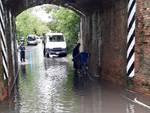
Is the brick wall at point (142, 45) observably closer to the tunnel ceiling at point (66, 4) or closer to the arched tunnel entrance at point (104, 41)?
the arched tunnel entrance at point (104, 41)

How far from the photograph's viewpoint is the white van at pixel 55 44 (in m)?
45.6

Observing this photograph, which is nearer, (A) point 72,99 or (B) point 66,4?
(A) point 72,99

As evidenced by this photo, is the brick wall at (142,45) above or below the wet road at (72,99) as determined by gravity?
above

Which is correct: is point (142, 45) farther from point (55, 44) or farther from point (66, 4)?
point (55, 44)

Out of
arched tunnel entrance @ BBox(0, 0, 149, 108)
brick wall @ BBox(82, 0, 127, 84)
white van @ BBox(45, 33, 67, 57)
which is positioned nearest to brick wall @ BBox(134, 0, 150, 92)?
arched tunnel entrance @ BBox(0, 0, 149, 108)

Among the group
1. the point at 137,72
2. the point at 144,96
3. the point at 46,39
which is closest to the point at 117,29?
the point at 137,72

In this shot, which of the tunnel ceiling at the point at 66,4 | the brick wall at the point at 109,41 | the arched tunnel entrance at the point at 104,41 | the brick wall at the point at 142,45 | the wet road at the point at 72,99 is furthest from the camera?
the tunnel ceiling at the point at 66,4

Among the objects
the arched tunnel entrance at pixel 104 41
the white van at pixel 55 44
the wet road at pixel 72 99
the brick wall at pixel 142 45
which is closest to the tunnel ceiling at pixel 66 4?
the arched tunnel entrance at pixel 104 41

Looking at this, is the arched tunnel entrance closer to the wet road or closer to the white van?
the wet road

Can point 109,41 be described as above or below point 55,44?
above

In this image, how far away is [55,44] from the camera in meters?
45.9

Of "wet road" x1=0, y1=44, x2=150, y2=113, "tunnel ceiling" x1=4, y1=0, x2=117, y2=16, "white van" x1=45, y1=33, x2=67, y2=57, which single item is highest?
"tunnel ceiling" x1=4, y1=0, x2=117, y2=16

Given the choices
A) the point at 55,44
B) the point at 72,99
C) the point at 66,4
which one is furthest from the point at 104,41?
the point at 55,44

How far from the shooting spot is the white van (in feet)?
150
